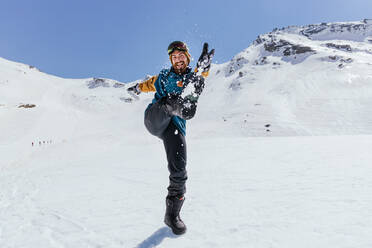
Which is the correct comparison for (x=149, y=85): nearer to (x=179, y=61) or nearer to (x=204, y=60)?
(x=179, y=61)

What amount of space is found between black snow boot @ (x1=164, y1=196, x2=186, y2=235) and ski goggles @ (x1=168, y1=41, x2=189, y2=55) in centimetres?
189

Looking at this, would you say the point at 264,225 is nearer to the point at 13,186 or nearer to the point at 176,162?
the point at 176,162

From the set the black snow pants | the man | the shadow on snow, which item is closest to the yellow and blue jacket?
the man

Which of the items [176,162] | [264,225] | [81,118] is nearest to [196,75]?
[176,162]

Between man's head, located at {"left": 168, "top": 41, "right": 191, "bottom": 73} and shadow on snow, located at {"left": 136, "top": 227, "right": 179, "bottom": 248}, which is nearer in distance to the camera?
shadow on snow, located at {"left": 136, "top": 227, "right": 179, "bottom": 248}

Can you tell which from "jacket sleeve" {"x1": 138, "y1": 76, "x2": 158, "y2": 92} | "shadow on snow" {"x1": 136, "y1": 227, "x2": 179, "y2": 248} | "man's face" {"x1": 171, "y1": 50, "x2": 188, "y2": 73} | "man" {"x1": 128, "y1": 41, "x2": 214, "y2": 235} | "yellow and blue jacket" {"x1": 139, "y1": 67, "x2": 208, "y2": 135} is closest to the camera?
"shadow on snow" {"x1": 136, "y1": 227, "x2": 179, "y2": 248}

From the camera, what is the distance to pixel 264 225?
2693 millimetres

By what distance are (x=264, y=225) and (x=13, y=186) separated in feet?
20.5

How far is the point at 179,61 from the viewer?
10.2 ft

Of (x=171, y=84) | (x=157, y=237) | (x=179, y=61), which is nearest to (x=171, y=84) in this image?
(x=171, y=84)

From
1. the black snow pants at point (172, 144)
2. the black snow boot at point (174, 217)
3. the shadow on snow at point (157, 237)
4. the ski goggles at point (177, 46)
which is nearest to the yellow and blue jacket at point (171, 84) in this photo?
the black snow pants at point (172, 144)

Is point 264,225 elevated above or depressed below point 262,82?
below

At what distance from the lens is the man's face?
3090 millimetres

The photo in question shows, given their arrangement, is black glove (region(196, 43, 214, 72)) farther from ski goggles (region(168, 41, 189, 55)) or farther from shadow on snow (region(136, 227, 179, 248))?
shadow on snow (region(136, 227, 179, 248))
